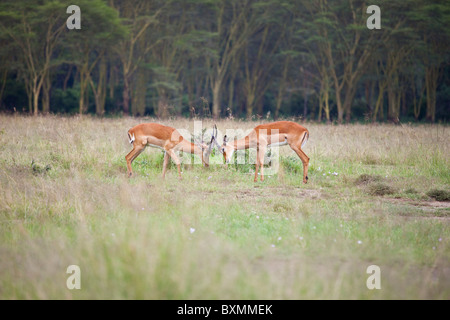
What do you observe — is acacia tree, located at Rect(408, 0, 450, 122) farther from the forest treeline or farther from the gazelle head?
the gazelle head

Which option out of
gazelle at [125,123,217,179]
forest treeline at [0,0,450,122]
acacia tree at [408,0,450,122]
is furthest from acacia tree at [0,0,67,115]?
acacia tree at [408,0,450,122]

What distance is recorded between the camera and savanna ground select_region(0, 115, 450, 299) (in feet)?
11.0

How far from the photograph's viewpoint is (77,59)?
89.1ft

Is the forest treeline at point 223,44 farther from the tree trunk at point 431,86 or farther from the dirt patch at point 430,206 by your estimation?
the dirt patch at point 430,206

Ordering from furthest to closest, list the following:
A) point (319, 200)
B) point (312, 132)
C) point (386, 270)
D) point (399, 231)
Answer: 1. point (312, 132)
2. point (319, 200)
3. point (399, 231)
4. point (386, 270)

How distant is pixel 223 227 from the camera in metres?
5.21

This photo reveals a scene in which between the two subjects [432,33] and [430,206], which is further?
[432,33]

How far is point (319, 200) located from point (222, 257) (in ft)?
11.3

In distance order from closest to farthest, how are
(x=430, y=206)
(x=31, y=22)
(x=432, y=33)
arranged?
(x=430, y=206) → (x=31, y=22) → (x=432, y=33)

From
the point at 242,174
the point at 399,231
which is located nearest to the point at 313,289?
the point at 399,231

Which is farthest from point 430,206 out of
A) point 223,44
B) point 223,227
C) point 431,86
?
point 223,44

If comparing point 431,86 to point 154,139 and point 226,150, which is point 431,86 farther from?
point 154,139
